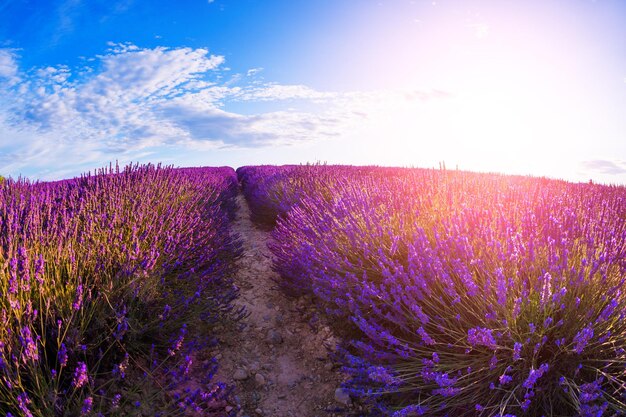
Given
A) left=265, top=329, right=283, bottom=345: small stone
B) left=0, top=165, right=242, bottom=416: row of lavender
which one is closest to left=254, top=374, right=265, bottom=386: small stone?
left=0, top=165, right=242, bottom=416: row of lavender

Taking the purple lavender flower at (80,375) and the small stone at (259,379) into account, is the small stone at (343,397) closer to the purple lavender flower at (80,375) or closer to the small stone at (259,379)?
the small stone at (259,379)

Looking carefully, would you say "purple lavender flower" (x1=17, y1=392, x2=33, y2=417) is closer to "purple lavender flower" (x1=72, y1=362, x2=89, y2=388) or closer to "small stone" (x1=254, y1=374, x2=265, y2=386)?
"purple lavender flower" (x1=72, y1=362, x2=89, y2=388)

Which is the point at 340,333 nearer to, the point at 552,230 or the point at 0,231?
the point at 552,230

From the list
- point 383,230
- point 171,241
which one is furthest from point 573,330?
point 171,241

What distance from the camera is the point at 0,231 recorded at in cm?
268

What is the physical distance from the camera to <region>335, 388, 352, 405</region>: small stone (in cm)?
224

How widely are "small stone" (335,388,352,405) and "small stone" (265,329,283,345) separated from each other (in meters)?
0.86

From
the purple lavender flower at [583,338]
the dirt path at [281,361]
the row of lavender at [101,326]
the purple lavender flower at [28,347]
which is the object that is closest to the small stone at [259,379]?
the dirt path at [281,361]

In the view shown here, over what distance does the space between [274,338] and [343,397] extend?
933 mm

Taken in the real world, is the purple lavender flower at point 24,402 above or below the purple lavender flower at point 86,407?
above

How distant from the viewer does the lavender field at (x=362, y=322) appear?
65.9 inches

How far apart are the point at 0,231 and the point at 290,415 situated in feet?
7.52

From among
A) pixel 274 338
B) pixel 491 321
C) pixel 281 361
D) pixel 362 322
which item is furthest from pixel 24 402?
pixel 491 321

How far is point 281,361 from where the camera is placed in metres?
2.80
